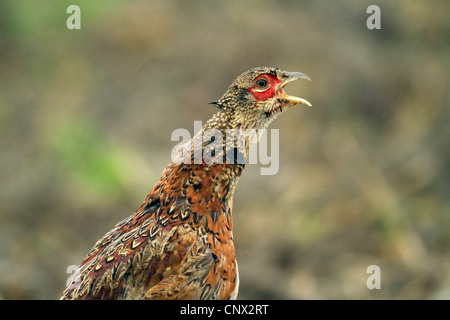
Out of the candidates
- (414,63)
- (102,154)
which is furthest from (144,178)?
(414,63)

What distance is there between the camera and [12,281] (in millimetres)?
7930

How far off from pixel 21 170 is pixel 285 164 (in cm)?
483

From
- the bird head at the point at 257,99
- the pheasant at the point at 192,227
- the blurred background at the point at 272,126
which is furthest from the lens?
the blurred background at the point at 272,126

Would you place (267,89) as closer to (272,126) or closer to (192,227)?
(192,227)

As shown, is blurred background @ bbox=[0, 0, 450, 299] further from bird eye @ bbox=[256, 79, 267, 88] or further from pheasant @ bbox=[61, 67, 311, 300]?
bird eye @ bbox=[256, 79, 267, 88]

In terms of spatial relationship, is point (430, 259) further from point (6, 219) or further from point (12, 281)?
point (6, 219)

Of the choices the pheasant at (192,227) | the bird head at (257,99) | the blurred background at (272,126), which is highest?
the blurred background at (272,126)

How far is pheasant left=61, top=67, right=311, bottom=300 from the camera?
4.37 m

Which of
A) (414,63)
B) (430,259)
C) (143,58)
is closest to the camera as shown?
(430,259)

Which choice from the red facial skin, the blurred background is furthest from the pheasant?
the blurred background

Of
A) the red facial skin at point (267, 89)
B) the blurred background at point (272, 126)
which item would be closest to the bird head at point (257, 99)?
the red facial skin at point (267, 89)

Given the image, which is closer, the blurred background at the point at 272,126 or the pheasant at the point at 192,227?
the pheasant at the point at 192,227

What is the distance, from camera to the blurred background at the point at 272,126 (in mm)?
9250

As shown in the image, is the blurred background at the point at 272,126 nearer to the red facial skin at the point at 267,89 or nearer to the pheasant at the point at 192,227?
the pheasant at the point at 192,227
